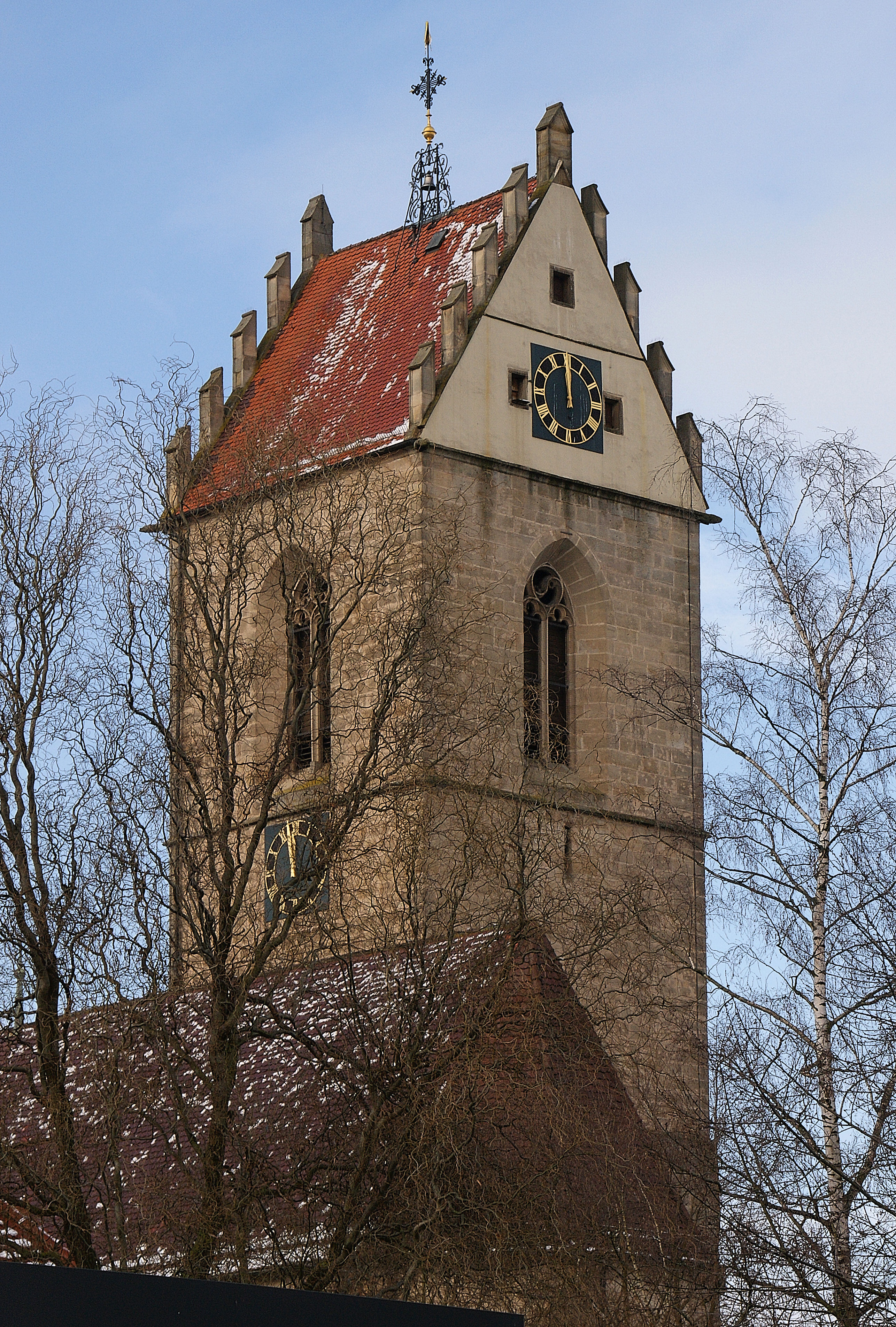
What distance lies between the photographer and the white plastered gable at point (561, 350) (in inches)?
1383

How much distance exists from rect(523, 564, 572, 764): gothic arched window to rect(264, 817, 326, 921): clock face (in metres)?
10.9

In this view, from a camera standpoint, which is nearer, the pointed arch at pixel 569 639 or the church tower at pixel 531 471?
the church tower at pixel 531 471

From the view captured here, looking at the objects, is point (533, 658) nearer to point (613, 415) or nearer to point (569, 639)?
point (569, 639)

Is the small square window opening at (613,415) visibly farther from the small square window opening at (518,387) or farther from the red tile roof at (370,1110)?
the red tile roof at (370,1110)

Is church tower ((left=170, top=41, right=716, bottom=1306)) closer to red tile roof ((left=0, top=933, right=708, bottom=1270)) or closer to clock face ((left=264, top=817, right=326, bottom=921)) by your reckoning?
clock face ((left=264, top=817, right=326, bottom=921))

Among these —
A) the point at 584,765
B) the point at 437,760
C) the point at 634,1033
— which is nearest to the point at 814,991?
the point at 437,760

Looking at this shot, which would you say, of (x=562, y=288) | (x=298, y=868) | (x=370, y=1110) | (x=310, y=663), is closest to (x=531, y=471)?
(x=562, y=288)

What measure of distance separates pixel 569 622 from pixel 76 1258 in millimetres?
17290

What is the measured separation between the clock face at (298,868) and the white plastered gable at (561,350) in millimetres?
11389

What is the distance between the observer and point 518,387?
3597cm

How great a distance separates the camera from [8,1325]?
10.8 m

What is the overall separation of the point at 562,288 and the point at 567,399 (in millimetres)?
1620

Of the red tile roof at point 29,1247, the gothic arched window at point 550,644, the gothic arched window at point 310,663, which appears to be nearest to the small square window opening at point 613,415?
the gothic arched window at point 550,644

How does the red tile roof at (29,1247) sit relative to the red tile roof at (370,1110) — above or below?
below
